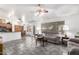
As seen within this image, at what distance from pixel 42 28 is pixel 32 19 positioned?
0.78ft

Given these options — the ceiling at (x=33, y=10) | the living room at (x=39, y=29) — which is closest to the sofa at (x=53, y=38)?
the living room at (x=39, y=29)

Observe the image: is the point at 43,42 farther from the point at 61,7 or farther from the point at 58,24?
the point at 61,7

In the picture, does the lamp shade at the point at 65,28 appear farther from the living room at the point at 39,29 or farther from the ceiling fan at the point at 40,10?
the ceiling fan at the point at 40,10

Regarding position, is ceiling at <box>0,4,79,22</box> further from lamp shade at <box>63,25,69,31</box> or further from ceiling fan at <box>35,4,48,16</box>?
lamp shade at <box>63,25,69,31</box>

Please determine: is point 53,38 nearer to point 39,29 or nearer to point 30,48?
point 39,29

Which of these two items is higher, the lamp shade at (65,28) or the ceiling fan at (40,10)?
the ceiling fan at (40,10)

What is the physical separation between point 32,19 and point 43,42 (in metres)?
0.45

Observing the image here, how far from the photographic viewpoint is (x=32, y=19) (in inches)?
79.0

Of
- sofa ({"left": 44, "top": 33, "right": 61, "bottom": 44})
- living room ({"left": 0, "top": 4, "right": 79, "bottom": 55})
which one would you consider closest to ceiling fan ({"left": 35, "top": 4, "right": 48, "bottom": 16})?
living room ({"left": 0, "top": 4, "right": 79, "bottom": 55})

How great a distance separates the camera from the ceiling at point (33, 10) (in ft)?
6.43

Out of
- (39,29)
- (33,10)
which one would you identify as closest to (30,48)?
(39,29)
